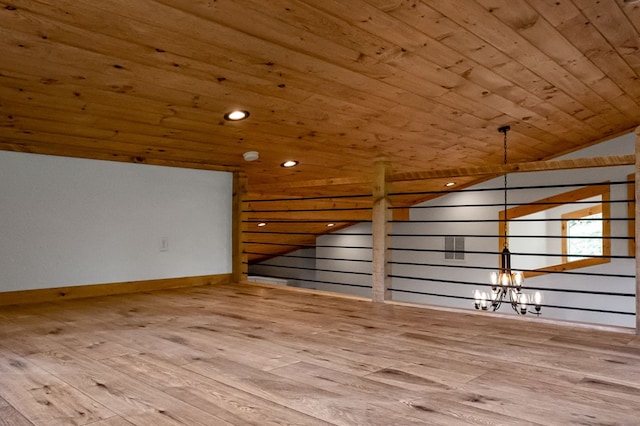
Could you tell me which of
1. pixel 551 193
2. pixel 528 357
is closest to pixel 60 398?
pixel 528 357

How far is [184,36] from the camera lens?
2232mm

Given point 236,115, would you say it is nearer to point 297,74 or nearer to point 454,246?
point 297,74

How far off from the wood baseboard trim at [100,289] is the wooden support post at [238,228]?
0.41ft

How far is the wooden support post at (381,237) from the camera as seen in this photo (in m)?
3.43

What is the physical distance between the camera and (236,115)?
3.27 meters

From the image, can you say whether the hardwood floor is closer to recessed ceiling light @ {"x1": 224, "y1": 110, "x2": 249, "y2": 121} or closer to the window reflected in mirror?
recessed ceiling light @ {"x1": 224, "y1": 110, "x2": 249, "y2": 121}

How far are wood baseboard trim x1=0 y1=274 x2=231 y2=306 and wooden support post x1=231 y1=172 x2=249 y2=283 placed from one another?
125mm

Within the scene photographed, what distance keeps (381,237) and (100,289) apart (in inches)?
88.9

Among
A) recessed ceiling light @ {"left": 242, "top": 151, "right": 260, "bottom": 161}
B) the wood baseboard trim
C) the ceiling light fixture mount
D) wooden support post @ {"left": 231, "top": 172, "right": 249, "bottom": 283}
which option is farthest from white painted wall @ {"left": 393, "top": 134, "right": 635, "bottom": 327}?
the ceiling light fixture mount

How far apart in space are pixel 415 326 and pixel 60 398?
69.0 inches

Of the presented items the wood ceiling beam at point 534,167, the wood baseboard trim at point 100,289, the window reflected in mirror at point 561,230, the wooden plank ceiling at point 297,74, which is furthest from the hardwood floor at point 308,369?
the window reflected in mirror at point 561,230

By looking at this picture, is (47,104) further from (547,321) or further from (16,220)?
(547,321)

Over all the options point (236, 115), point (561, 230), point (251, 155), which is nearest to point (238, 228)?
point (251, 155)

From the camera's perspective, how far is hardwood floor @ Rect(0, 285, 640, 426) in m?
1.42
